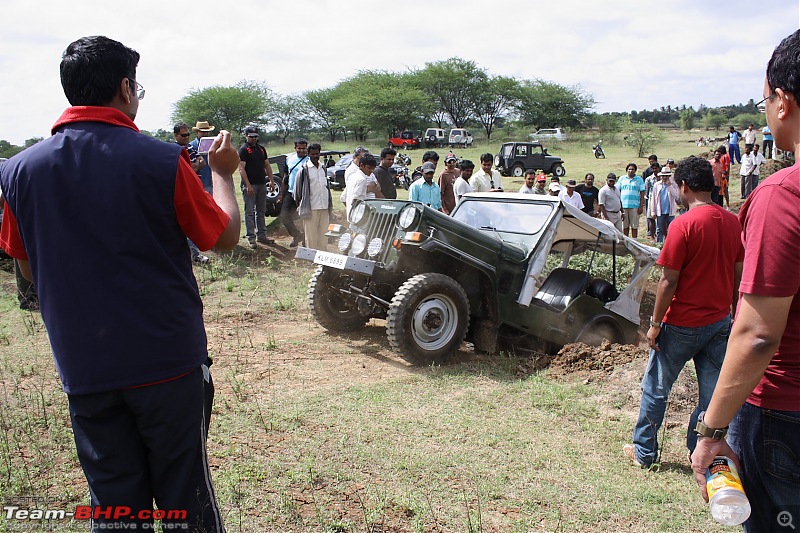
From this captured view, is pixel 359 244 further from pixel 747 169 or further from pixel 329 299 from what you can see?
pixel 747 169

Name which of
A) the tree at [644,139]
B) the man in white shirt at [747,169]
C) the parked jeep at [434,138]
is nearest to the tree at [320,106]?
the parked jeep at [434,138]

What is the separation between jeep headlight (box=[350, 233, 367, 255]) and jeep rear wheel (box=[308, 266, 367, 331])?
0.45m

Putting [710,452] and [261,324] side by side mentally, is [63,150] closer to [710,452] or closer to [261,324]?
[710,452]

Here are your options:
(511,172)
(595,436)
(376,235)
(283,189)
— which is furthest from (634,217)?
(511,172)

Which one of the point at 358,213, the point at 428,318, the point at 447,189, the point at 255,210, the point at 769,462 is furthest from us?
the point at 255,210

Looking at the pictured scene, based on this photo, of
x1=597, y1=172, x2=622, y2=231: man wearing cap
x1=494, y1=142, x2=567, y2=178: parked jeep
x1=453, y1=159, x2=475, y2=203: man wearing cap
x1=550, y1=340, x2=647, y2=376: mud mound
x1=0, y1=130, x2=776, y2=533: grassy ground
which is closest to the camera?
x1=0, y1=130, x2=776, y2=533: grassy ground

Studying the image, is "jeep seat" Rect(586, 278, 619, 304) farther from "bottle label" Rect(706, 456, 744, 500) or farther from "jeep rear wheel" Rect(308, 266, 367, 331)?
"bottle label" Rect(706, 456, 744, 500)

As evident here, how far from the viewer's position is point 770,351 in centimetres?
181

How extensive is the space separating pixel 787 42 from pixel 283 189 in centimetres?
1037

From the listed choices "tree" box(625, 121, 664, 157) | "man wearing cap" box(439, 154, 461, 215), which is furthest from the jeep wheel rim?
"tree" box(625, 121, 664, 157)

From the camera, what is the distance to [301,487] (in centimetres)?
349

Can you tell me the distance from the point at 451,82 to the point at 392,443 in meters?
67.9

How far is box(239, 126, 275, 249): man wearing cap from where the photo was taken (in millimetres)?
10086

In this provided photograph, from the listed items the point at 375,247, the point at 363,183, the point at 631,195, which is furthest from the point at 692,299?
the point at 631,195
